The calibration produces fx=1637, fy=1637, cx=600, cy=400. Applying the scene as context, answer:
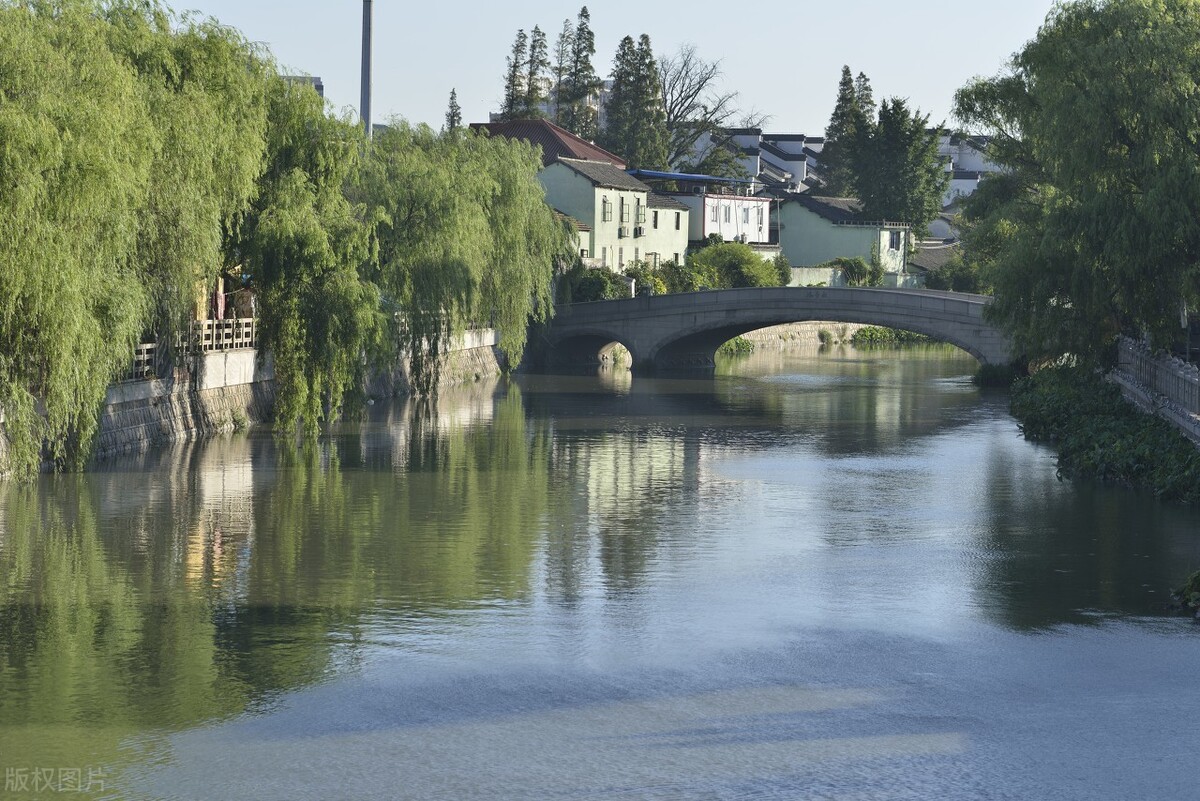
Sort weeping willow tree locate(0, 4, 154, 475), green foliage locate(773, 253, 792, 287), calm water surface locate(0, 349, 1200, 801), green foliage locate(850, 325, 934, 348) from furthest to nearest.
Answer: green foliage locate(773, 253, 792, 287) < green foliage locate(850, 325, 934, 348) < weeping willow tree locate(0, 4, 154, 475) < calm water surface locate(0, 349, 1200, 801)

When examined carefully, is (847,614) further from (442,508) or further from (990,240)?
(990,240)

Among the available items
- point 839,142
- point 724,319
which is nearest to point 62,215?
point 724,319

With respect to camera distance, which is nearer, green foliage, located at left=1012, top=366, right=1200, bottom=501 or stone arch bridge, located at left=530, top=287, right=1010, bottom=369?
green foliage, located at left=1012, top=366, right=1200, bottom=501

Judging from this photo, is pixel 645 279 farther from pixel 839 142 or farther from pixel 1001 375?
pixel 839 142

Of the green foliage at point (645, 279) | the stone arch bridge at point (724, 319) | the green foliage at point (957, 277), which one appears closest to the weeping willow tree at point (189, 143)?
the stone arch bridge at point (724, 319)

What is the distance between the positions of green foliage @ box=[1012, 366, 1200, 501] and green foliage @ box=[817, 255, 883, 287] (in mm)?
46102

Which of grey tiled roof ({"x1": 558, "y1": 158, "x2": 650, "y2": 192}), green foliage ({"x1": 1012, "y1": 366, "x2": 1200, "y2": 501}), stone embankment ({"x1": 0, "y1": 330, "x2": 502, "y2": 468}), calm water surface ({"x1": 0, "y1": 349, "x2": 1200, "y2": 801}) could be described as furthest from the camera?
grey tiled roof ({"x1": 558, "y1": 158, "x2": 650, "y2": 192})

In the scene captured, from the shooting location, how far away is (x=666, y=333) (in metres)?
64.2

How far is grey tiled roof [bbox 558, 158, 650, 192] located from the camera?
76.8m

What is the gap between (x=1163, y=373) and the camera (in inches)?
1391

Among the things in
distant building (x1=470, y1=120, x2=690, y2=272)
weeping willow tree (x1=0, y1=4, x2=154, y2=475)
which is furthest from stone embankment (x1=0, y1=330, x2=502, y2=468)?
distant building (x1=470, y1=120, x2=690, y2=272)

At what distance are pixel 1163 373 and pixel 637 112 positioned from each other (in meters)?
73.1

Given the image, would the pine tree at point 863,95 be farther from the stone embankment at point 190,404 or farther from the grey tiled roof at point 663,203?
the stone embankment at point 190,404

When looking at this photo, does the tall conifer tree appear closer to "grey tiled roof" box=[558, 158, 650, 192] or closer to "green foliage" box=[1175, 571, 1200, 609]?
"grey tiled roof" box=[558, 158, 650, 192]
